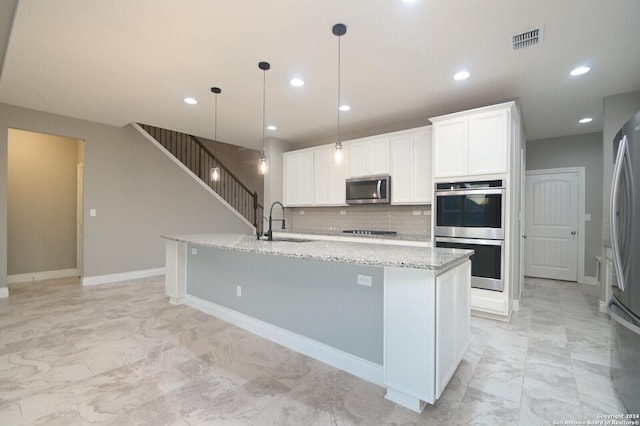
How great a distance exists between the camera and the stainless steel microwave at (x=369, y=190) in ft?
15.0

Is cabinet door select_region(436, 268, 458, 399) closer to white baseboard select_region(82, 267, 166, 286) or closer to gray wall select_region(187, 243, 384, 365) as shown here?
gray wall select_region(187, 243, 384, 365)

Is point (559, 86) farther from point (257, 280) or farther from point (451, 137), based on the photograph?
point (257, 280)

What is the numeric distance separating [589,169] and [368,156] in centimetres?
391

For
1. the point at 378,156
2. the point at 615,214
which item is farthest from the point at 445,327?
the point at 378,156

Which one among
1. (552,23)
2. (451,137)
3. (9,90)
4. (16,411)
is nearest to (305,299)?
(16,411)

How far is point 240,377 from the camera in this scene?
7.14 ft

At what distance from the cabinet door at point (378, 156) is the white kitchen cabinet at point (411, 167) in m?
0.10

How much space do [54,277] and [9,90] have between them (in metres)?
3.35

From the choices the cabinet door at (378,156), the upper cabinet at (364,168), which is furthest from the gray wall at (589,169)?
the cabinet door at (378,156)

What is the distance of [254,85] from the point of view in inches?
135

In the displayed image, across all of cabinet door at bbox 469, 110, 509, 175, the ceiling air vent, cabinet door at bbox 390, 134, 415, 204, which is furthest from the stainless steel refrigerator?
cabinet door at bbox 390, 134, 415, 204

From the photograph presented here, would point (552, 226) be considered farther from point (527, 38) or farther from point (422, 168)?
point (527, 38)

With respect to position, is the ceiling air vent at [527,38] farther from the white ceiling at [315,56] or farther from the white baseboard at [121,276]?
the white baseboard at [121,276]

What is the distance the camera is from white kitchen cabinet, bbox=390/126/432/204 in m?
4.23
